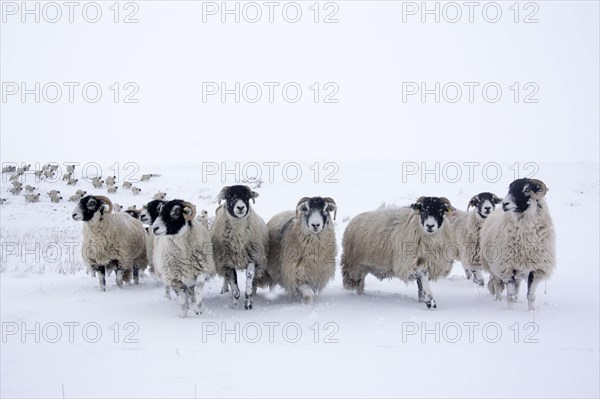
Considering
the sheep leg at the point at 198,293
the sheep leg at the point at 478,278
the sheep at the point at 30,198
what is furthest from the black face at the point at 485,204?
the sheep at the point at 30,198

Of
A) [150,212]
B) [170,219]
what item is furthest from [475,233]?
[150,212]

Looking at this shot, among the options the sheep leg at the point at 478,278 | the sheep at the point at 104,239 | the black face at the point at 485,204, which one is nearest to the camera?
the black face at the point at 485,204

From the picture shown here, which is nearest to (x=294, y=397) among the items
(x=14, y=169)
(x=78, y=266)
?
(x=78, y=266)

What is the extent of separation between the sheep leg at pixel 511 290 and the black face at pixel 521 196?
1.21m

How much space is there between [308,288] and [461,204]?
14235 millimetres

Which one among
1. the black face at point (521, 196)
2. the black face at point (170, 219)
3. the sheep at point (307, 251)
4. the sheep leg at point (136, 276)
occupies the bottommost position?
the sheep leg at point (136, 276)

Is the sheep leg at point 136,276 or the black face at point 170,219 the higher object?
the black face at point 170,219

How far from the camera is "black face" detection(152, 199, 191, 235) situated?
329 inches

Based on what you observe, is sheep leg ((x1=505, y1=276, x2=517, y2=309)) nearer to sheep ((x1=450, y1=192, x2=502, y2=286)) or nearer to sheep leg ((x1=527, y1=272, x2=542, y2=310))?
sheep leg ((x1=527, y1=272, x2=542, y2=310))

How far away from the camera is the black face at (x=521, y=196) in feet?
28.3

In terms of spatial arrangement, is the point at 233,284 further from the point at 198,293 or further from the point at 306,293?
the point at 306,293

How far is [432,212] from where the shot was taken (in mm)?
→ 9141

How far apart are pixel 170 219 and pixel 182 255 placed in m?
0.64

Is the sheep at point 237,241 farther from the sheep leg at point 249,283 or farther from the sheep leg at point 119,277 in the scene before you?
the sheep leg at point 119,277
